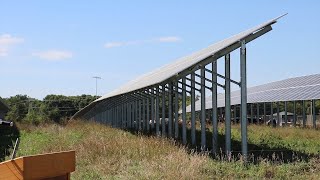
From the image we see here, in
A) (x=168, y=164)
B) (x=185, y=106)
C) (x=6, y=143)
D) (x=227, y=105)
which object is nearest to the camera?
(x=168, y=164)

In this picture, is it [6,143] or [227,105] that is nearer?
[227,105]

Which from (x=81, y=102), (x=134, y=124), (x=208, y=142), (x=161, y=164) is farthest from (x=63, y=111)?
(x=161, y=164)

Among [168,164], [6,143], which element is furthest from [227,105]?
[6,143]

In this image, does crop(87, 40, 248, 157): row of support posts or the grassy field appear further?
crop(87, 40, 248, 157): row of support posts

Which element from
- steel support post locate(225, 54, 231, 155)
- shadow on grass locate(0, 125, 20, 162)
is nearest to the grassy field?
steel support post locate(225, 54, 231, 155)

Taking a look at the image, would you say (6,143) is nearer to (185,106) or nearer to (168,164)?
(185,106)

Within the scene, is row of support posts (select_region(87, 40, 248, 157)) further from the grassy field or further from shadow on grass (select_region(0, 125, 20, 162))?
shadow on grass (select_region(0, 125, 20, 162))

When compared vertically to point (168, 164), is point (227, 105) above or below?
above

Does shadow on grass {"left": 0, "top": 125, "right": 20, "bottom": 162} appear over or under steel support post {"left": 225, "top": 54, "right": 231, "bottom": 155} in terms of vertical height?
under

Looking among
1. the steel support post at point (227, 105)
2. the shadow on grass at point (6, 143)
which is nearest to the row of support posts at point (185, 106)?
the steel support post at point (227, 105)

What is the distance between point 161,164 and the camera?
8.88m

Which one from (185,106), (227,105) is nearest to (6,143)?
(185,106)

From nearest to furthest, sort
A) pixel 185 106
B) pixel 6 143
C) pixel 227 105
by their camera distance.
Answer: pixel 227 105 < pixel 185 106 < pixel 6 143

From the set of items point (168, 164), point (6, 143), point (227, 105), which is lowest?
point (6, 143)
